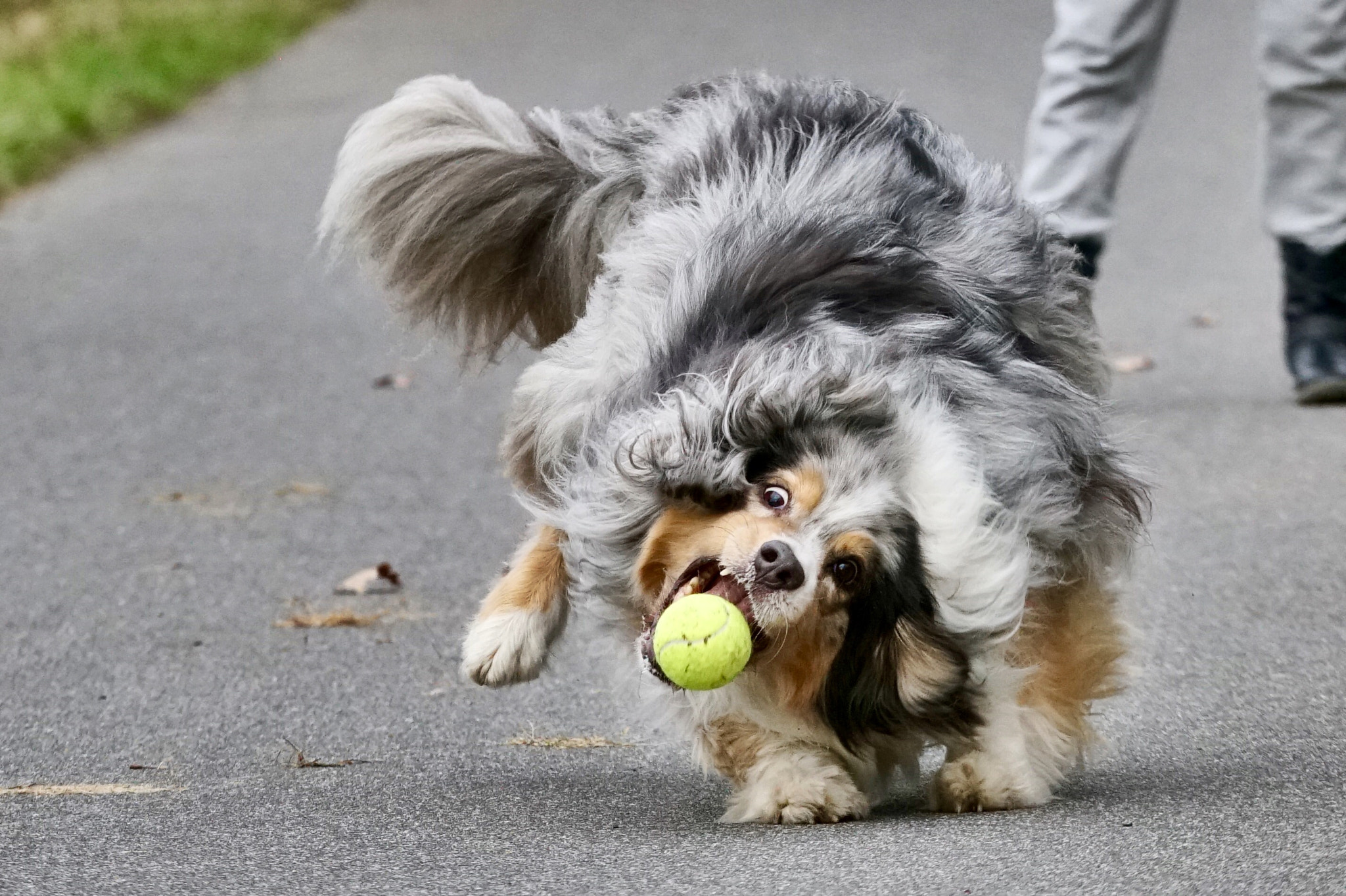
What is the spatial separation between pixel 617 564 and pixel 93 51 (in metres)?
9.87

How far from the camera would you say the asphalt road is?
2824mm

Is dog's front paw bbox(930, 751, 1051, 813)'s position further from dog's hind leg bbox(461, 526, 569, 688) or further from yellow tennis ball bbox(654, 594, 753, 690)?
dog's hind leg bbox(461, 526, 569, 688)

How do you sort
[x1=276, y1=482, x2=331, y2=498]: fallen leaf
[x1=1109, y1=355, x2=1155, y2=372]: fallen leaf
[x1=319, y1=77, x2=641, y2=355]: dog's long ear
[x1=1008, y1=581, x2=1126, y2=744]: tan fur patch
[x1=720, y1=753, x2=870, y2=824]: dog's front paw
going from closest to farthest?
[x1=720, y1=753, x2=870, y2=824]: dog's front paw
[x1=1008, y1=581, x2=1126, y2=744]: tan fur patch
[x1=319, y1=77, x2=641, y2=355]: dog's long ear
[x1=276, y1=482, x2=331, y2=498]: fallen leaf
[x1=1109, y1=355, x2=1155, y2=372]: fallen leaf

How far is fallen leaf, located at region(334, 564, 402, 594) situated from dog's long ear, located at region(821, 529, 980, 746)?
1.80m

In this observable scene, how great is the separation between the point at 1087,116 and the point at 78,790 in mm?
3575

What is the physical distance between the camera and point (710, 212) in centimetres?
348

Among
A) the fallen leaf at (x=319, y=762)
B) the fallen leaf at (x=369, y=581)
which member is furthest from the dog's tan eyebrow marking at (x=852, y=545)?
the fallen leaf at (x=369, y=581)

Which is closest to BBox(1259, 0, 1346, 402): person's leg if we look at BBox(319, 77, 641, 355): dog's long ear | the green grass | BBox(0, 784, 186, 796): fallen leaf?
BBox(319, 77, 641, 355): dog's long ear

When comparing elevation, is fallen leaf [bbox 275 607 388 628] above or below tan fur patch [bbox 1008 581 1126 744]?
below

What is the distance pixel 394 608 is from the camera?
178 inches

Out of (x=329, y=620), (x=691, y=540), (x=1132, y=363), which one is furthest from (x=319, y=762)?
(x=1132, y=363)

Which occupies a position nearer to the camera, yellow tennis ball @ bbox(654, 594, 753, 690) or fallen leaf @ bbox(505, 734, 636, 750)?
yellow tennis ball @ bbox(654, 594, 753, 690)

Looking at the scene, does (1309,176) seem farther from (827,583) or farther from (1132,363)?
(827,583)

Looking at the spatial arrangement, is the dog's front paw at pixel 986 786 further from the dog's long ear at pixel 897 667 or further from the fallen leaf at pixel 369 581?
the fallen leaf at pixel 369 581
